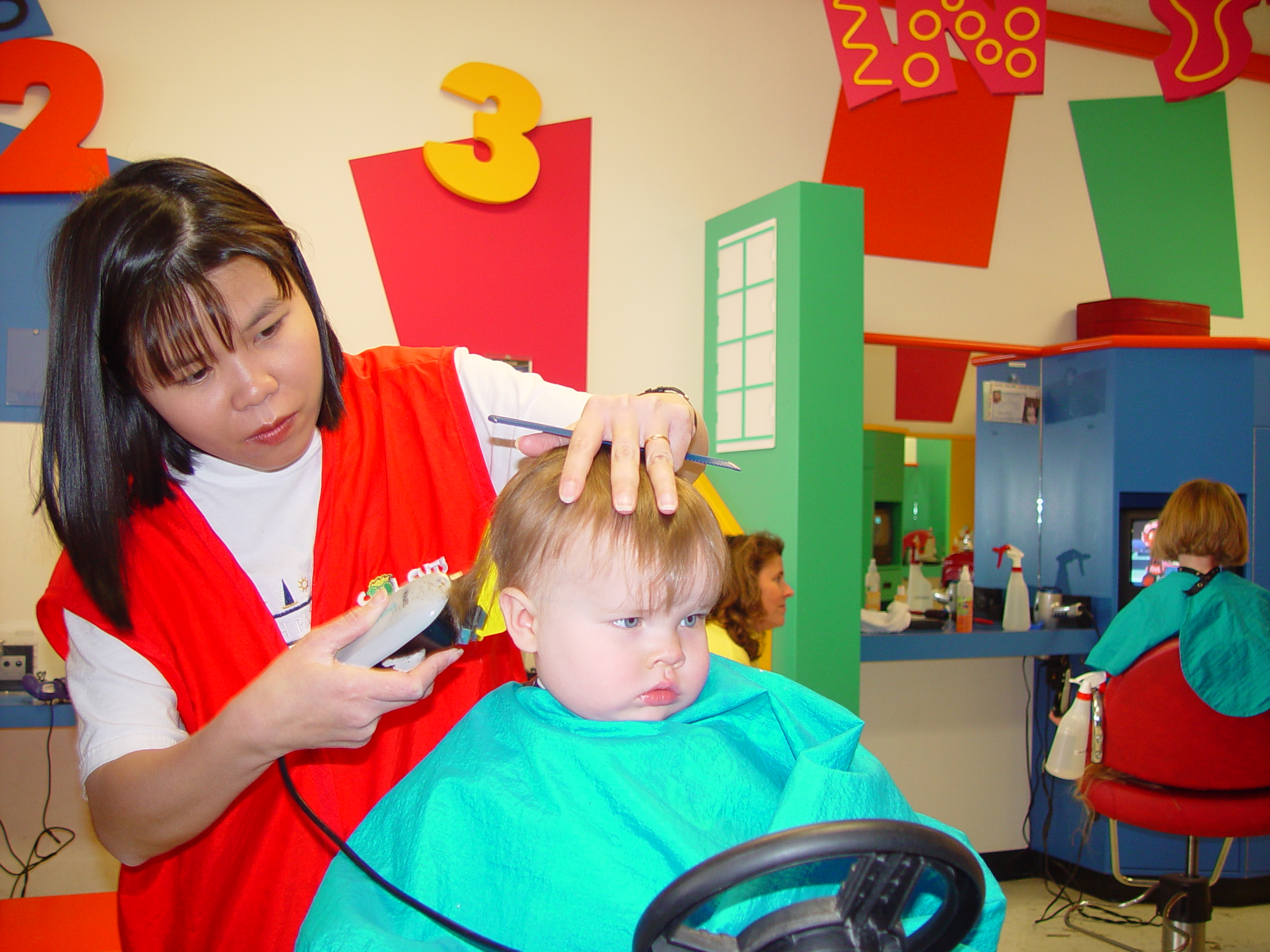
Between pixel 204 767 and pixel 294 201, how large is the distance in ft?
9.50

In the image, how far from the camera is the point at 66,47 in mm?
Result: 3061

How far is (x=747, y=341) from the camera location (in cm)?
362

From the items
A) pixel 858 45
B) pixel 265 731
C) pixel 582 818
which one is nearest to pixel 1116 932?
pixel 858 45

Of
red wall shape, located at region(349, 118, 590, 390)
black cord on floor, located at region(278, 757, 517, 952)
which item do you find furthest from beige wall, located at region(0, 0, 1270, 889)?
black cord on floor, located at region(278, 757, 517, 952)

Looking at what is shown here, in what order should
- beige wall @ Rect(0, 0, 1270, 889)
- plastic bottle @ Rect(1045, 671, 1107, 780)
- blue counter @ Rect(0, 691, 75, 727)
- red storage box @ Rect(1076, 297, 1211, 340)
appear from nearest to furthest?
1. blue counter @ Rect(0, 691, 75, 727)
2. beige wall @ Rect(0, 0, 1270, 889)
3. plastic bottle @ Rect(1045, 671, 1107, 780)
4. red storage box @ Rect(1076, 297, 1211, 340)

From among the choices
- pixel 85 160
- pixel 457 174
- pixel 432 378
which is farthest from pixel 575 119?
pixel 432 378

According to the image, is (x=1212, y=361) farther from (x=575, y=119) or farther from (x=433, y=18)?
(x=433, y=18)

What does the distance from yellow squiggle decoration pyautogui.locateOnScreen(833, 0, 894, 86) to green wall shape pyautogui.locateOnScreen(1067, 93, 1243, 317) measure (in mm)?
1935

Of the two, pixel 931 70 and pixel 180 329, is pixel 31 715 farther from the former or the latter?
pixel 931 70

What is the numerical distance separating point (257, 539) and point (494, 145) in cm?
272

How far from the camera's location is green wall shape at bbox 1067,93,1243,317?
4.63 m

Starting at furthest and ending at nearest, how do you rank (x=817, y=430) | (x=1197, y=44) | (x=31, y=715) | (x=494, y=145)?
1. (x=494, y=145)
2. (x=817, y=430)
3. (x=1197, y=44)
4. (x=31, y=715)

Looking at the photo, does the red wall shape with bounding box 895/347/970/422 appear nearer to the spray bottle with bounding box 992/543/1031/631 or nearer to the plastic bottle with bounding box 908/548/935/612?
the plastic bottle with bounding box 908/548/935/612

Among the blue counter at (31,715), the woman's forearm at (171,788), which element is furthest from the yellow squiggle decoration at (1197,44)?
the blue counter at (31,715)
